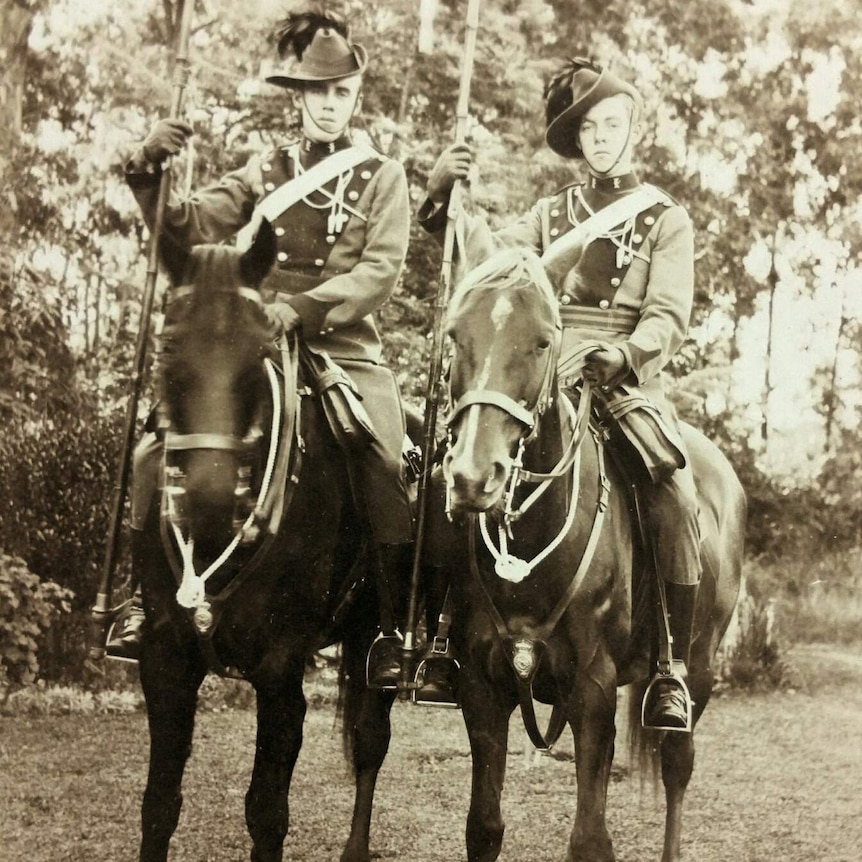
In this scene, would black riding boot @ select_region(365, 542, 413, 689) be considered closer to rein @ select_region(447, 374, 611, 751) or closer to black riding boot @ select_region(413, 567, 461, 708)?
black riding boot @ select_region(413, 567, 461, 708)

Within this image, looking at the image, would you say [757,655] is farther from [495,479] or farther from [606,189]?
[495,479]

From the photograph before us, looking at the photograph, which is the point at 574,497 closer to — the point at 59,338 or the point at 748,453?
the point at 748,453

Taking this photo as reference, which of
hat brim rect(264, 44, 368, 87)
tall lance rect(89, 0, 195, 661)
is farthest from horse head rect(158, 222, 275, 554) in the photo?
hat brim rect(264, 44, 368, 87)

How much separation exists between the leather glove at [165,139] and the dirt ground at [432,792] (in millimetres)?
2664

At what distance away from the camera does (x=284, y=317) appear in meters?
3.76

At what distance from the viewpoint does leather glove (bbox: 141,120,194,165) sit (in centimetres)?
374

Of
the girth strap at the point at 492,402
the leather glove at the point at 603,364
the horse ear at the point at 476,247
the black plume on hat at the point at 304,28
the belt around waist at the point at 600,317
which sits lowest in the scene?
the girth strap at the point at 492,402

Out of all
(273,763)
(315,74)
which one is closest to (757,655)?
(273,763)

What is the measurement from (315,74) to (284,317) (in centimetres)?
109

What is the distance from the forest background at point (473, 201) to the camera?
A: 532cm

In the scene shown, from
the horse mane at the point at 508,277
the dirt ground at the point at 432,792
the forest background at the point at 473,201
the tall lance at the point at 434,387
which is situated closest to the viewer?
the horse mane at the point at 508,277

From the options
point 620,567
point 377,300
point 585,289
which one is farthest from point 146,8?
point 620,567

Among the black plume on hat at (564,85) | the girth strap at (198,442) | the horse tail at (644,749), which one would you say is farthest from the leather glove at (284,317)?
the horse tail at (644,749)

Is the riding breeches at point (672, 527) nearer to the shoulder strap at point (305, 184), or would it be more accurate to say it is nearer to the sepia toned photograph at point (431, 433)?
the sepia toned photograph at point (431, 433)
